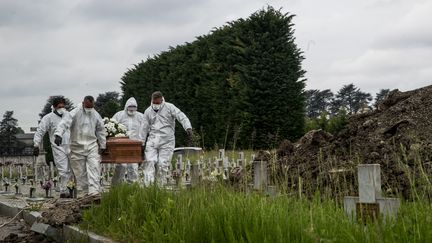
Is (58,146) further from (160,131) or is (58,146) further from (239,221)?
(239,221)

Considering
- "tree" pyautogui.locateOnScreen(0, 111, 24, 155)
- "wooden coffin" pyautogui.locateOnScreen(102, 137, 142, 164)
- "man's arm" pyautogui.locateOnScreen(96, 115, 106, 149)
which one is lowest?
"wooden coffin" pyautogui.locateOnScreen(102, 137, 142, 164)

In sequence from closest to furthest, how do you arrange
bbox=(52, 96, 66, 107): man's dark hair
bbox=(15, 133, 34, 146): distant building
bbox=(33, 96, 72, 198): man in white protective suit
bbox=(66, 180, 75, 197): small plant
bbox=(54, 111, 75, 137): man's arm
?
bbox=(54, 111, 75, 137): man's arm → bbox=(66, 180, 75, 197): small plant → bbox=(33, 96, 72, 198): man in white protective suit → bbox=(52, 96, 66, 107): man's dark hair → bbox=(15, 133, 34, 146): distant building

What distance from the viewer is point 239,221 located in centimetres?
415

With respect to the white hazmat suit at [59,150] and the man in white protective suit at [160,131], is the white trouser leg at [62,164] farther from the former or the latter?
the man in white protective suit at [160,131]

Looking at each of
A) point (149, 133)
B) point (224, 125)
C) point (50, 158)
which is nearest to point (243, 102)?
point (224, 125)

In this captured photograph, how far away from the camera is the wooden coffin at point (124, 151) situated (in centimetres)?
1207

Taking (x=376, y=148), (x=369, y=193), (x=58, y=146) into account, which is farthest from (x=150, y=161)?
(x=369, y=193)

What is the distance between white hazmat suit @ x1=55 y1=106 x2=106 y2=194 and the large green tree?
6207mm

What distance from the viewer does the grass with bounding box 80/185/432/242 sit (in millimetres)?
3590

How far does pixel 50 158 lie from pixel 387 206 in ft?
74.9

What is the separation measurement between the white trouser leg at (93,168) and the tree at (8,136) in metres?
39.7

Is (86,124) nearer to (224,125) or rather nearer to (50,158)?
(224,125)

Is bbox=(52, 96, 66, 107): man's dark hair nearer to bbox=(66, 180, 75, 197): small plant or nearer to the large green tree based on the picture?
bbox=(66, 180, 75, 197): small plant

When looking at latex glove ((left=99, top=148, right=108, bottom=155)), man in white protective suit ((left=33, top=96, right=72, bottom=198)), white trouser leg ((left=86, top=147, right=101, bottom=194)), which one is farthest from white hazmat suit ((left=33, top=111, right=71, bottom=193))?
white trouser leg ((left=86, top=147, right=101, bottom=194))
